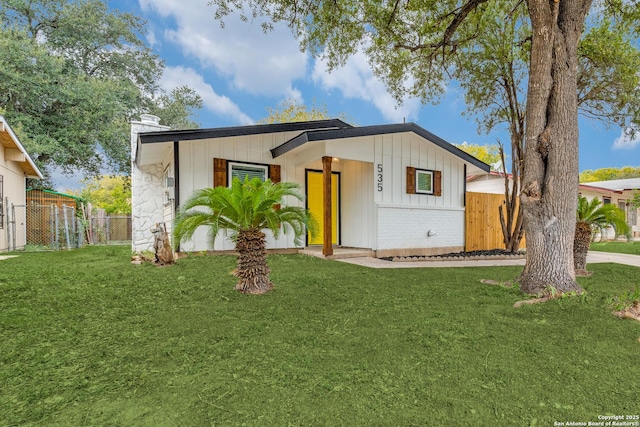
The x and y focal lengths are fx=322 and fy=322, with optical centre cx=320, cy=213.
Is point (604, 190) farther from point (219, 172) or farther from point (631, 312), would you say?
point (219, 172)

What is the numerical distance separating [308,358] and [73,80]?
17164 millimetres

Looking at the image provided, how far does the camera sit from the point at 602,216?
596 cm

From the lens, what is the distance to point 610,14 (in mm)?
7176

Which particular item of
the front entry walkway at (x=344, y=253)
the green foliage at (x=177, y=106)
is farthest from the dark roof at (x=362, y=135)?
the green foliage at (x=177, y=106)

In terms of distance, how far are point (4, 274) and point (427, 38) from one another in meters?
9.94

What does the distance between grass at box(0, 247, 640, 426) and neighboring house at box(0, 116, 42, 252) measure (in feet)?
24.6

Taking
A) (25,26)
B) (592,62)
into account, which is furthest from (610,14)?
(25,26)

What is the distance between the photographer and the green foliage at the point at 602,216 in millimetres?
5918

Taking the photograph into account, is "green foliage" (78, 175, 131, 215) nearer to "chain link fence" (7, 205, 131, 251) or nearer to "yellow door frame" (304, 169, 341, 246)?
"chain link fence" (7, 205, 131, 251)

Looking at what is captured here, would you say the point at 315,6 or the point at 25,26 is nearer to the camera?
the point at 315,6

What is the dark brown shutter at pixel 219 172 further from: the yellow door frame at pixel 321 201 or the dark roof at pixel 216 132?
the yellow door frame at pixel 321 201

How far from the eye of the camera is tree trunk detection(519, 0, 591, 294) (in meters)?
4.13

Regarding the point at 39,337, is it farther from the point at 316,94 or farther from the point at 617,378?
the point at 316,94

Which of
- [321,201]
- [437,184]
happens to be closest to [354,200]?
[321,201]
